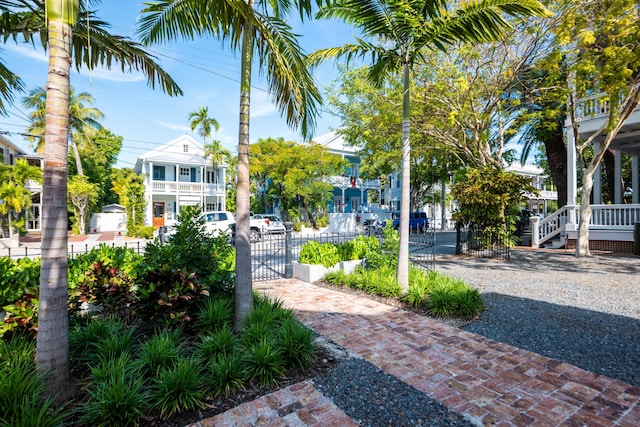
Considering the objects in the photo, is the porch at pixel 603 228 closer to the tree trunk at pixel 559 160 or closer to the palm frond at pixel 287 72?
the tree trunk at pixel 559 160

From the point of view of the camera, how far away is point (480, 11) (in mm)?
5223

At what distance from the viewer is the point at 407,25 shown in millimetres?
5691

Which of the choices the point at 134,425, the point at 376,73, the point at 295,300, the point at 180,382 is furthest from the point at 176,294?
the point at 376,73

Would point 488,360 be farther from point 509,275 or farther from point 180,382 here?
point 509,275

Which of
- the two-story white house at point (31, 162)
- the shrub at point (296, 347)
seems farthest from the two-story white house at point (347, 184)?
the shrub at point (296, 347)

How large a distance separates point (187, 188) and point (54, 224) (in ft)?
89.7

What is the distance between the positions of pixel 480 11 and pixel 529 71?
822 centimetres

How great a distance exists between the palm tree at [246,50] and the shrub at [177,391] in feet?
4.19

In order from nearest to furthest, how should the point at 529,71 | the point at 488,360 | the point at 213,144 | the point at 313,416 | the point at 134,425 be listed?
the point at 134,425, the point at 313,416, the point at 488,360, the point at 529,71, the point at 213,144

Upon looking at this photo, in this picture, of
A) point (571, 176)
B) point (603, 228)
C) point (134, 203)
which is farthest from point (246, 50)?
point (134, 203)

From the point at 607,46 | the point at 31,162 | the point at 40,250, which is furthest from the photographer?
the point at 31,162

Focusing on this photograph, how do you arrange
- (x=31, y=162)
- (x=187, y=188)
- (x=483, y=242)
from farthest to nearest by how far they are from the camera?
(x=187, y=188), (x=31, y=162), (x=483, y=242)

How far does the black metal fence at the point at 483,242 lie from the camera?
1144 centimetres

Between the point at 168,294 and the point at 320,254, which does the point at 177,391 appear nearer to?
the point at 168,294
